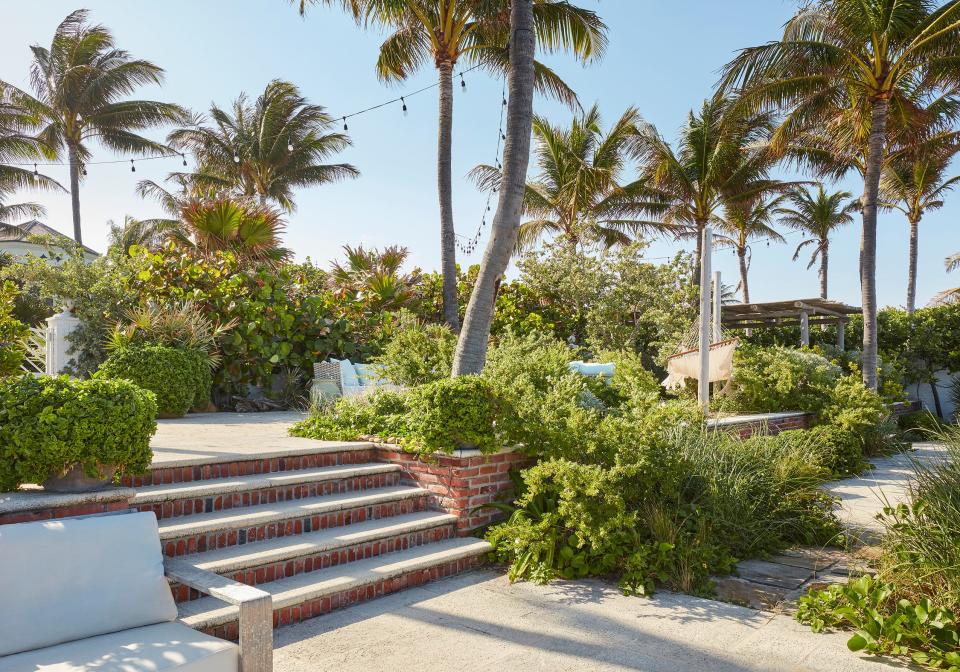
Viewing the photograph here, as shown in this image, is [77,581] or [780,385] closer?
[77,581]

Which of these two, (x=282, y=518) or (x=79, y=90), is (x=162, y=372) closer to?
(x=282, y=518)

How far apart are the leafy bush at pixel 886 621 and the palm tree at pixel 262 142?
78.1 feet

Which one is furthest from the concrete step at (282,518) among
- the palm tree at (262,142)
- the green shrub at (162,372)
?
the palm tree at (262,142)

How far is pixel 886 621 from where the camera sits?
3.35 metres

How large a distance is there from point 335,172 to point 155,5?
63.0 ft

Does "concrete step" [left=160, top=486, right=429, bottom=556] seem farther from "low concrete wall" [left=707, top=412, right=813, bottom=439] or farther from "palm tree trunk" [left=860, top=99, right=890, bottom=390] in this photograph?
"palm tree trunk" [left=860, top=99, right=890, bottom=390]

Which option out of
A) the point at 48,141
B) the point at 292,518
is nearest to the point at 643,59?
the point at 292,518

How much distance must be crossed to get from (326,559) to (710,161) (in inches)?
587

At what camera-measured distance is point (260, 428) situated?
23.9ft

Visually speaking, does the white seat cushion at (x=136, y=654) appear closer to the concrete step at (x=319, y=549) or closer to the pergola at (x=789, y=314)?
the concrete step at (x=319, y=549)

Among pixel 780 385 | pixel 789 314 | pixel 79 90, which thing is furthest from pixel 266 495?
pixel 79 90

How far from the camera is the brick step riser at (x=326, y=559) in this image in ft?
12.6

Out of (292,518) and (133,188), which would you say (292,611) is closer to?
(292,518)

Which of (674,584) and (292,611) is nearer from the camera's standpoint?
(292,611)
